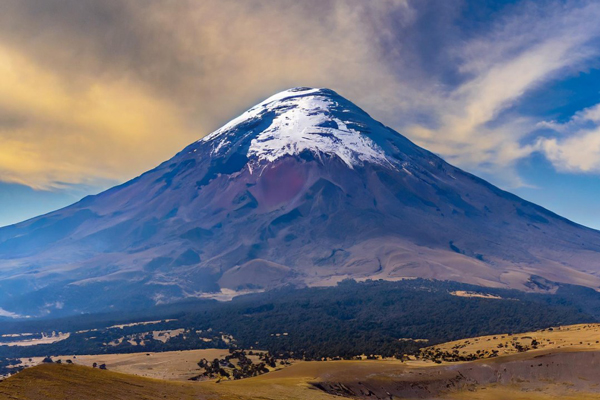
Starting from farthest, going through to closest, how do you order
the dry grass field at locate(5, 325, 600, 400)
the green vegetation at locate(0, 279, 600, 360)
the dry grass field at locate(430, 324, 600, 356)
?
1. the green vegetation at locate(0, 279, 600, 360)
2. the dry grass field at locate(430, 324, 600, 356)
3. the dry grass field at locate(5, 325, 600, 400)

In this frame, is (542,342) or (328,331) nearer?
(542,342)

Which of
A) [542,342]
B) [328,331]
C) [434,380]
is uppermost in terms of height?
[542,342]

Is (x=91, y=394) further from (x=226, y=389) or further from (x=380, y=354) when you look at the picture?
(x=380, y=354)

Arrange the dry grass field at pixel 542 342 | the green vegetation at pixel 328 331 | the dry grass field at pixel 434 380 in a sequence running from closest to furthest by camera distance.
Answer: the dry grass field at pixel 434 380
the dry grass field at pixel 542 342
the green vegetation at pixel 328 331

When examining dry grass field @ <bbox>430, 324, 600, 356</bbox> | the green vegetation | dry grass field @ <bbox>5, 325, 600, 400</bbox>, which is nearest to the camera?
dry grass field @ <bbox>5, 325, 600, 400</bbox>

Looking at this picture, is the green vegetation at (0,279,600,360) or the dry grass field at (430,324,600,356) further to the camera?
the green vegetation at (0,279,600,360)

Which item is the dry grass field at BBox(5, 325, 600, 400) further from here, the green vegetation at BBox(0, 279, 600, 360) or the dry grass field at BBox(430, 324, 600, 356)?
the green vegetation at BBox(0, 279, 600, 360)

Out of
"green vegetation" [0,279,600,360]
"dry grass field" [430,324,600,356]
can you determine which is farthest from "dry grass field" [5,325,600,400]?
"green vegetation" [0,279,600,360]

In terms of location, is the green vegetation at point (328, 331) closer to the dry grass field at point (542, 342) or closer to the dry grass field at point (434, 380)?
the dry grass field at point (542, 342)

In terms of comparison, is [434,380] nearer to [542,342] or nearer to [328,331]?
[542,342]

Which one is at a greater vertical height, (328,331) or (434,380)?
(328,331)

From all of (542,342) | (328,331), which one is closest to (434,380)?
(542,342)

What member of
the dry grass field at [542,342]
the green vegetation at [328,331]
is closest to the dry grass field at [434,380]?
the dry grass field at [542,342]
